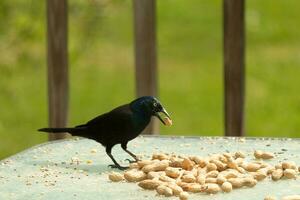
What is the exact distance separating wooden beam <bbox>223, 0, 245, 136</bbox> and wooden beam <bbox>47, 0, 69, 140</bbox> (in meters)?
0.75

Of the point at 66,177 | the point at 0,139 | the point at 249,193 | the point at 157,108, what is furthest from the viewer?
the point at 0,139

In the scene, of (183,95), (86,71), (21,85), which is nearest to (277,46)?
(183,95)

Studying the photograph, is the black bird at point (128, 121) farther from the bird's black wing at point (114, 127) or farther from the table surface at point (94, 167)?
the table surface at point (94, 167)

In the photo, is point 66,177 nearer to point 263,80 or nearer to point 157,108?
point 157,108

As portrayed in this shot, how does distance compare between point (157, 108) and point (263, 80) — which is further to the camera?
point (263, 80)

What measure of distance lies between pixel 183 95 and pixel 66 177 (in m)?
4.91

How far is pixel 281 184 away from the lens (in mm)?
2906

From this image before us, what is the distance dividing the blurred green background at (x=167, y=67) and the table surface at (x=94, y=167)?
2.81 meters

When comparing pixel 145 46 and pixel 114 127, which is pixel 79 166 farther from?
pixel 145 46

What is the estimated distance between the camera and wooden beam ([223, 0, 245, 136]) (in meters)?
3.97

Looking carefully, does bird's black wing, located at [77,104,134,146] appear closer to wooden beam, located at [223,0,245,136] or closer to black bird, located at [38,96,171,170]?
black bird, located at [38,96,171,170]

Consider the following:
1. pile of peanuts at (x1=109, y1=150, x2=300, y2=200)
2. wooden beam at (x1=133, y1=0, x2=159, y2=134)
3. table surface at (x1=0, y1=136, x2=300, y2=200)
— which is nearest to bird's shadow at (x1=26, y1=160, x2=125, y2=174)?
table surface at (x1=0, y1=136, x2=300, y2=200)

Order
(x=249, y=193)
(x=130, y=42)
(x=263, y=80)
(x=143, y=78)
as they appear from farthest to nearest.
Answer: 1. (x=130, y=42)
2. (x=263, y=80)
3. (x=143, y=78)
4. (x=249, y=193)

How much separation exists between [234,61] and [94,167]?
1.03 m
